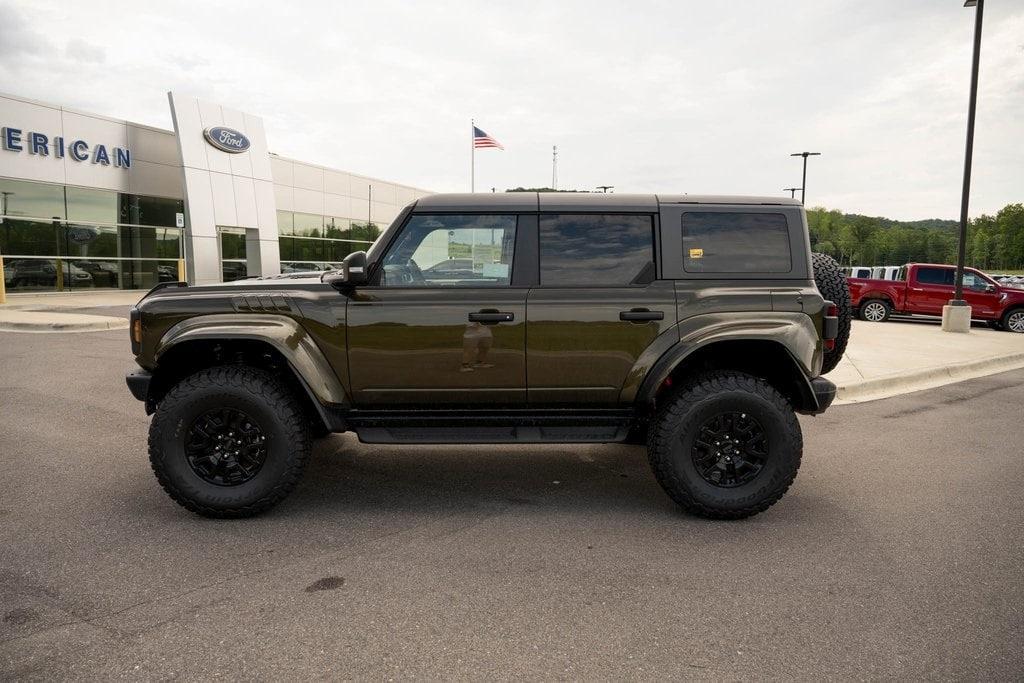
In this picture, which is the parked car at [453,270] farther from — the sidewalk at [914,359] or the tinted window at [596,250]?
the sidewalk at [914,359]

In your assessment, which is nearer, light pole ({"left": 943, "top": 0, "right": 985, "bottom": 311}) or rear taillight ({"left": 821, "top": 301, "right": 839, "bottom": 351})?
rear taillight ({"left": 821, "top": 301, "right": 839, "bottom": 351})

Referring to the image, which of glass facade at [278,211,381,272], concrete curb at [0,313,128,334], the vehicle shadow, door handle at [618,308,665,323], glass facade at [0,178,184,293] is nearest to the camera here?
door handle at [618,308,665,323]

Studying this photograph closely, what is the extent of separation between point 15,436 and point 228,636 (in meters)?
4.30

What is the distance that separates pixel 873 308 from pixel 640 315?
55.3ft

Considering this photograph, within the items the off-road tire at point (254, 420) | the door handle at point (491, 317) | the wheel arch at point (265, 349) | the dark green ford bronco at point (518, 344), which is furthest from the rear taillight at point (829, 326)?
the off-road tire at point (254, 420)

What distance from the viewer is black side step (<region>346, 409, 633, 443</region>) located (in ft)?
13.9

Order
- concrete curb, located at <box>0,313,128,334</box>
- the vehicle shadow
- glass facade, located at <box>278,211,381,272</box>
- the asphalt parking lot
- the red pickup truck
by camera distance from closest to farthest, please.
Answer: the asphalt parking lot < the vehicle shadow < concrete curb, located at <box>0,313,128,334</box> < the red pickup truck < glass facade, located at <box>278,211,381,272</box>

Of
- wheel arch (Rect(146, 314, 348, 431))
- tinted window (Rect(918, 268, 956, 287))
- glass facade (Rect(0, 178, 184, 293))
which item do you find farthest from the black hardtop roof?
glass facade (Rect(0, 178, 184, 293))

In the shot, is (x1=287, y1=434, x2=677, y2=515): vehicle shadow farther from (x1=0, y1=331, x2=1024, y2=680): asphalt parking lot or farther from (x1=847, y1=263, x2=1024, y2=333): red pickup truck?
(x1=847, y1=263, x2=1024, y2=333): red pickup truck

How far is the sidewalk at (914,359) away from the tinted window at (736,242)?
4.40 m

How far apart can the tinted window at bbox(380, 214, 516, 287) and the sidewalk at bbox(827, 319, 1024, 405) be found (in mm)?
5426

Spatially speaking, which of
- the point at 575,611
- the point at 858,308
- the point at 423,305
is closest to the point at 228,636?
the point at 575,611

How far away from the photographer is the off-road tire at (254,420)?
404cm

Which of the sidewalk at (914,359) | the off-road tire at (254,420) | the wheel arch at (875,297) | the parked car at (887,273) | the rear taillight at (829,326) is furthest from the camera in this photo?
the parked car at (887,273)
